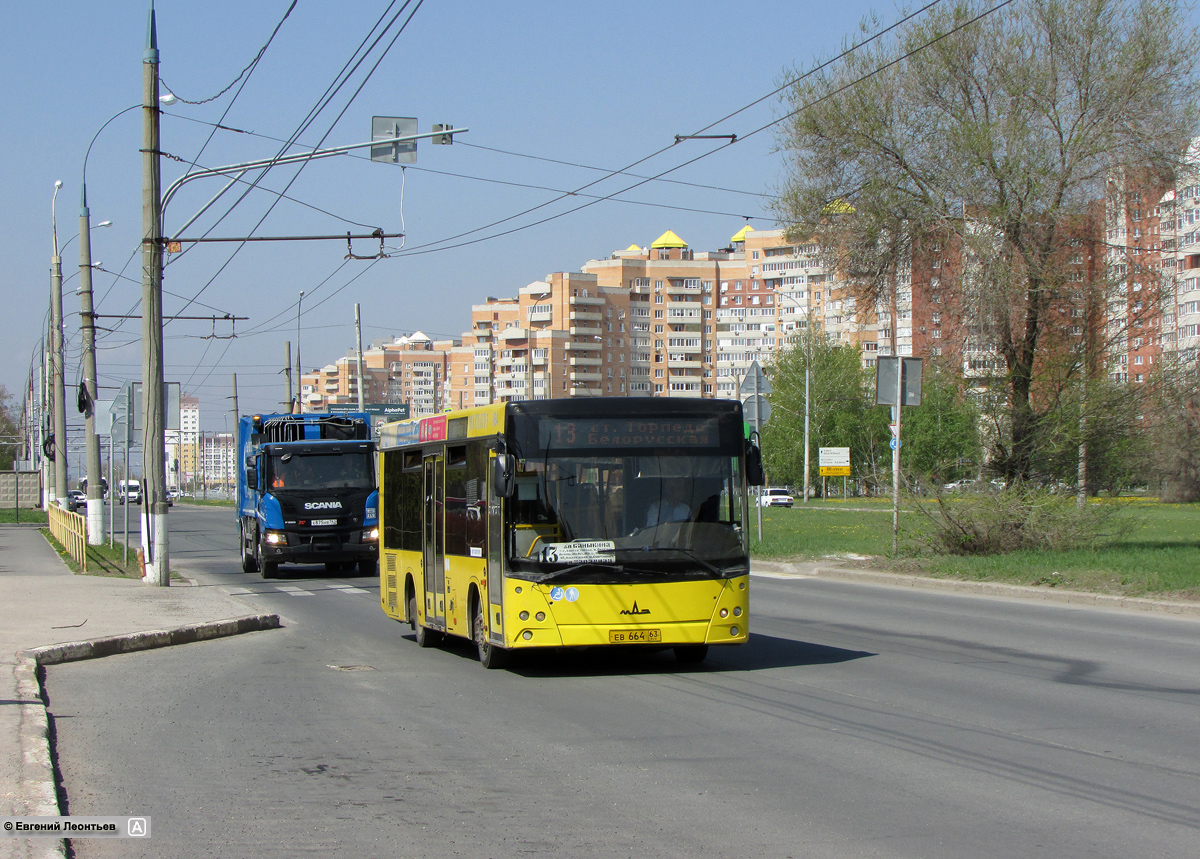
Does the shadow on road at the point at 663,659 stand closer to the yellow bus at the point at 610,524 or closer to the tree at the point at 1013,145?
the yellow bus at the point at 610,524

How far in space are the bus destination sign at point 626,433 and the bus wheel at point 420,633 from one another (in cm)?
385

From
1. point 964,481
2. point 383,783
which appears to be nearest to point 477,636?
point 383,783

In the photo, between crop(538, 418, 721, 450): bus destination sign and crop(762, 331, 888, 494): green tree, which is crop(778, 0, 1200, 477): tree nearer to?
crop(538, 418, 721, 450): bus destination sign

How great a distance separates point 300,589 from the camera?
2262 centimetres

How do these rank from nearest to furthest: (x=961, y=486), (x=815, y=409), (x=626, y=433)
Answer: (x=626, y=433) → (x=961, y=486) → (x=815, y=409)

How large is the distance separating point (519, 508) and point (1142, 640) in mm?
6732

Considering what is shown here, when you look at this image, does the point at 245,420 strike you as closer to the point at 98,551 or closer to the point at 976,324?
the point at 98,551

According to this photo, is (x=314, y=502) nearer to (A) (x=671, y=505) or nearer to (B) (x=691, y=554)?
(A) (x=671, y=505)

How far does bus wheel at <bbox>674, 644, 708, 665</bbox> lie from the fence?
16439 mm

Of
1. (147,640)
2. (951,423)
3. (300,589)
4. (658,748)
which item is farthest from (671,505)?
(951,423)

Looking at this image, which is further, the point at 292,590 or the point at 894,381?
the point at 894,381

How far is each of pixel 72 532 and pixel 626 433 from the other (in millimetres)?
22186

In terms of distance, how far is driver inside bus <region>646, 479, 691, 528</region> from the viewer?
36.7ft

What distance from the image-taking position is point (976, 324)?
72.9ft
